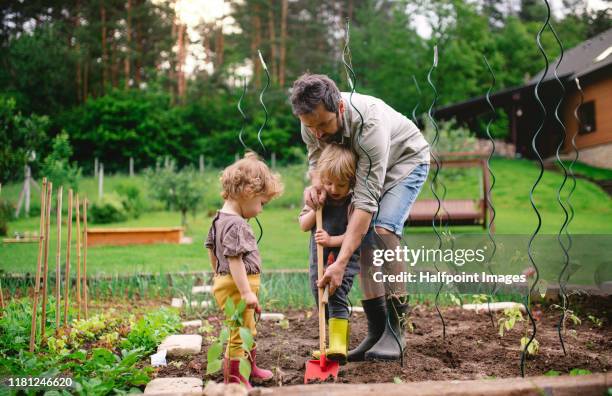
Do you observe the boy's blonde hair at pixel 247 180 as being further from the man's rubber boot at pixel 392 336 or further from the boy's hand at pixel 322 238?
the man's rubber boot at pixel 392 336

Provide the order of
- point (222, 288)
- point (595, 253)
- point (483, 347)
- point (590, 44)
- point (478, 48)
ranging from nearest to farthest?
point (222, 288)
point (483, 347)
point (595, 253)
point (590, 44)
point (478, 48)

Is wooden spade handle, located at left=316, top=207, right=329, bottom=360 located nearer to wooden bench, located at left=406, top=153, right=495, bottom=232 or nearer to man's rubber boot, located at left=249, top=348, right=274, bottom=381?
man's rubber boot, located at left=249, top=348, right=274, bottom=381

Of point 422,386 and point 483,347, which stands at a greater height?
point 422,386

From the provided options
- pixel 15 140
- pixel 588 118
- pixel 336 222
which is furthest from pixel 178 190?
pixel 588 118

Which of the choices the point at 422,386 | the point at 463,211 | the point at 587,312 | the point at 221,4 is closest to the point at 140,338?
the point at 422,386

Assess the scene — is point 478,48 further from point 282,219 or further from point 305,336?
point 305,336

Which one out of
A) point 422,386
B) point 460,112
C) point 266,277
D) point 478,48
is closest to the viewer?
point 422,386

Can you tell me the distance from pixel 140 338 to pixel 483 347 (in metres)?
1.83

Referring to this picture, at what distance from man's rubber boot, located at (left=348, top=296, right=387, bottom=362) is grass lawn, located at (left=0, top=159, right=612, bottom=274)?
1.70ft

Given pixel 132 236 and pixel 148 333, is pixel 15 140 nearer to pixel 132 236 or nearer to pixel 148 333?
pixel 132 236

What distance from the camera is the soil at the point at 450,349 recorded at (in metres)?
2.31

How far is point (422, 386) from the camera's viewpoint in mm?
1489

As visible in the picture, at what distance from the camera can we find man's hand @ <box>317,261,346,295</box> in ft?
7.34

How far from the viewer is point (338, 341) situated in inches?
90.4
